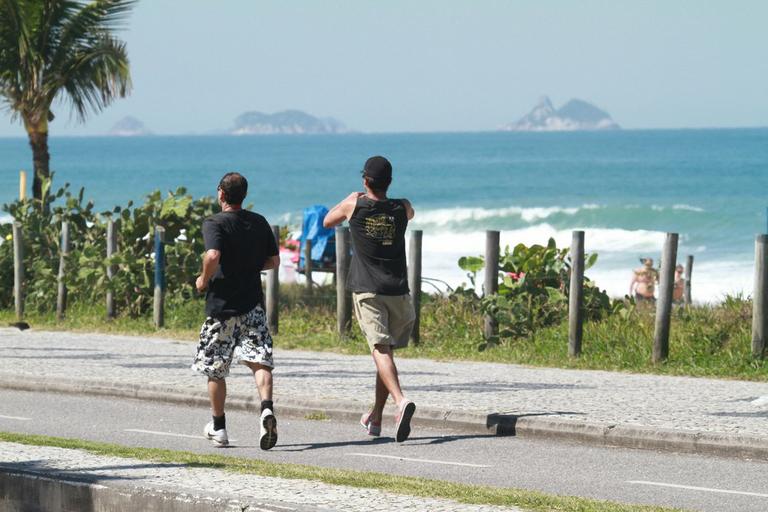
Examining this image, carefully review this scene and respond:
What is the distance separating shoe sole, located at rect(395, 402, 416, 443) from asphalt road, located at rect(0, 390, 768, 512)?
0.32 feet

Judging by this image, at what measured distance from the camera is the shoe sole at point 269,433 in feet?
30.7

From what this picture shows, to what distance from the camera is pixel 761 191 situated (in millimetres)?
89625

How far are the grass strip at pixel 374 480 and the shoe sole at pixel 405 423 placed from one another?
3.98ft

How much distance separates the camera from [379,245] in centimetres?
976

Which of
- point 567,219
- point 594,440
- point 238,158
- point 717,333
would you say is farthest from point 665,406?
point 238,158

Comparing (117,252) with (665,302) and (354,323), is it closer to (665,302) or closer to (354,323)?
(354,323)

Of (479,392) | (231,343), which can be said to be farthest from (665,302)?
(231,343)

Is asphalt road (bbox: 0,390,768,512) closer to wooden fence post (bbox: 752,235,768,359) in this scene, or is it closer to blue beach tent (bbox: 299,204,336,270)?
wooden fence post (bbox: 752,235,768,359)

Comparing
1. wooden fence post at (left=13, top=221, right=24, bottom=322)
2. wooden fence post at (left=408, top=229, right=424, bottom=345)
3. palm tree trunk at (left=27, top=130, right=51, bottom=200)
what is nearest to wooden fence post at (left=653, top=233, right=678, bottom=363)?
wooden fence post at (left=408, top=229, right=424, bottom=345)

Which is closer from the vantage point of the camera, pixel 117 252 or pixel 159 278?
pixel 159 278

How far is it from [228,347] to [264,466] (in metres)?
1.55

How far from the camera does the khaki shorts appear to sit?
32.2ft

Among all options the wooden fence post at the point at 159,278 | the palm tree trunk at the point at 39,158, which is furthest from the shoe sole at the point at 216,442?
the palm tree trunk at the point at 39,158

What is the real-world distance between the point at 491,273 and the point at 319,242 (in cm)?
702
